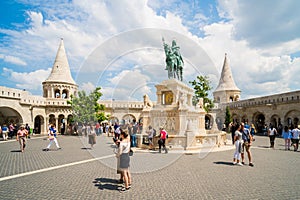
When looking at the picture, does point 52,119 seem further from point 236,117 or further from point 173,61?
point 236,117

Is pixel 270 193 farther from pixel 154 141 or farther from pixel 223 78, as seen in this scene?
pixel 223 78

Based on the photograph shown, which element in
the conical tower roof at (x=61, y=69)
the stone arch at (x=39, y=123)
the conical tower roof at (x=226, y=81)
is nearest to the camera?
the stone arch at (x=39, y=123)

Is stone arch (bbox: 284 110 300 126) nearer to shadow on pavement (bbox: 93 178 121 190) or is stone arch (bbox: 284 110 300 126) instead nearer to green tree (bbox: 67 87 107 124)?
green tree (bbox: 67 87 107 124)

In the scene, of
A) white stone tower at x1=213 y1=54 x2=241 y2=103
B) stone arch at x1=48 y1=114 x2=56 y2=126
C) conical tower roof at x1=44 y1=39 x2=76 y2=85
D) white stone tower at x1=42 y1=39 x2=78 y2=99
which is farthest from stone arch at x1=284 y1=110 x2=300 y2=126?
stone arch at x1=48 y1=114 x2=56 y2=126

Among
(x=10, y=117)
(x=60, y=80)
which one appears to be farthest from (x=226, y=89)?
(x=10, y=117)

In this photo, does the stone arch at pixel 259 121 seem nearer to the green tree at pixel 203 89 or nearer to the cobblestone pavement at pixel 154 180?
the green tree at pixel 203 89

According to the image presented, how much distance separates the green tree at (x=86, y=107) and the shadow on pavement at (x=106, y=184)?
64.4ft

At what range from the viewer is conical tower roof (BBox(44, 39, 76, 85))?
31.2 metres

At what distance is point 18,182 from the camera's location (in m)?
5.43

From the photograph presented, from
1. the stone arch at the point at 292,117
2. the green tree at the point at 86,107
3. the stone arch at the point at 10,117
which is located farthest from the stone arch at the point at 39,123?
the stone arch at the point at 292,117

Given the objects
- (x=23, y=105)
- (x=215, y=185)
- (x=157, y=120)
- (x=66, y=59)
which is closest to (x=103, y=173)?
(x=215, y=185)

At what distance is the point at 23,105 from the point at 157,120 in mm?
19286

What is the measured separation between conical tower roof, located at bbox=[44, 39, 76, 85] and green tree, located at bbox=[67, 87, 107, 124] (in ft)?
26.3

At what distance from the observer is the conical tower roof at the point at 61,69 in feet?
102
